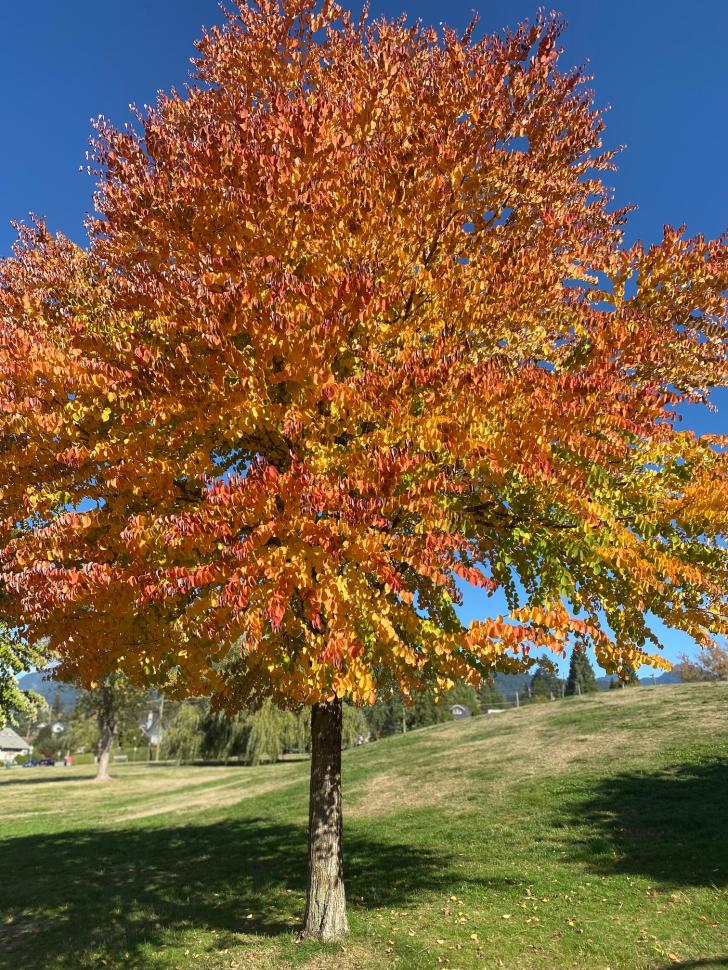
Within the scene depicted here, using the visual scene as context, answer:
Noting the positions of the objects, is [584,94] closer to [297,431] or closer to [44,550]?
[297,431]

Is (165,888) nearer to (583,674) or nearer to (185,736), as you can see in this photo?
(185,736)

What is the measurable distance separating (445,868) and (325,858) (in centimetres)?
410

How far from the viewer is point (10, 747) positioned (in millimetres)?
96500

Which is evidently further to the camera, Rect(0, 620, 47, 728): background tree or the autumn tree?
Rect(0, 620, 47, 728): background tree

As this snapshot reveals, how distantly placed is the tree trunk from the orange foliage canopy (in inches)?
63.2

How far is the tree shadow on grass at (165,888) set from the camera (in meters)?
8.07

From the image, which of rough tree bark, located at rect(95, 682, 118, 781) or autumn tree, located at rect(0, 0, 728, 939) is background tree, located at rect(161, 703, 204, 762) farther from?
autumn tree, located at rect(0, 0, 728, 939)

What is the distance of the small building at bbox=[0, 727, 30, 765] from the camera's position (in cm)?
9462

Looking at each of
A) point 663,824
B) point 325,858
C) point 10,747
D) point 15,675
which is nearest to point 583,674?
point 663,824

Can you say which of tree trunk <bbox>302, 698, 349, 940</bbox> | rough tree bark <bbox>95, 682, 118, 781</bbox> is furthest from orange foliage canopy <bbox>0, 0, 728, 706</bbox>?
rough tree bark <bbox>95, 682, 118, 781</bbox>

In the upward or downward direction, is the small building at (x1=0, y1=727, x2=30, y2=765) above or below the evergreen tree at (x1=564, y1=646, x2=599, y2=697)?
below

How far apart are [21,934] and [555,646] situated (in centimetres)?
962

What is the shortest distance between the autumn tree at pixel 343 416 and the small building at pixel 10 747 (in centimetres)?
10959

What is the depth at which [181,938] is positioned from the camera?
792 cm
